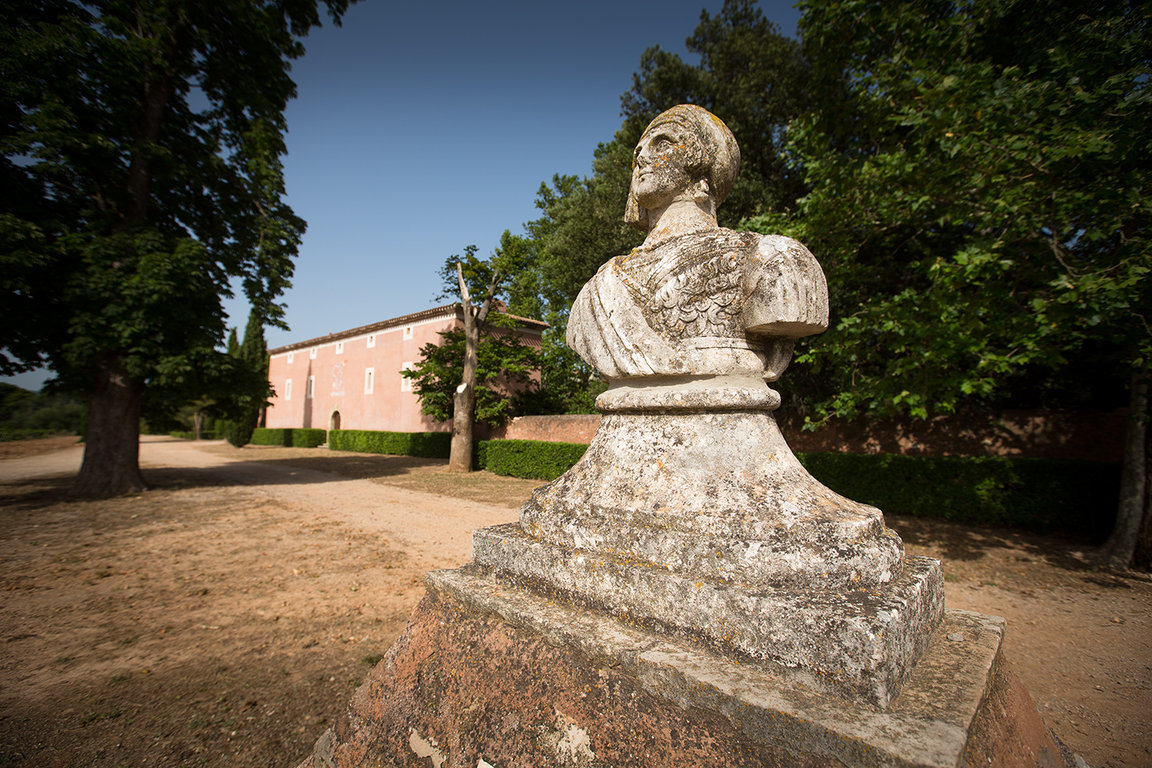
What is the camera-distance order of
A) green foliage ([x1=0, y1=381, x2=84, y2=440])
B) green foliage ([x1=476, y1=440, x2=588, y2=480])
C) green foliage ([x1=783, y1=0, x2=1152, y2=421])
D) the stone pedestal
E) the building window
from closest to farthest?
the stone pedestal, green foliage ([x1=783, y1=0, x2=1152, y2=421]), green foliage ([x1=476, y1=440, x2=588, y2=480]), green foliage ([x1=0, y1=381, x2=84, y2=440]), the building window

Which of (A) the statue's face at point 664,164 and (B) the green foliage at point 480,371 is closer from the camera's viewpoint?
(A) the statue's face at point 664,164

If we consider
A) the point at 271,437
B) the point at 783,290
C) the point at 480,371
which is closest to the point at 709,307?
the point at 783,290

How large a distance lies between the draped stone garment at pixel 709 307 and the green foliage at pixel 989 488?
9148 mm

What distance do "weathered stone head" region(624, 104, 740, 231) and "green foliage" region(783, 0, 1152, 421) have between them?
173 inches

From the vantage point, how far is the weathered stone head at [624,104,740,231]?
7.05 feet

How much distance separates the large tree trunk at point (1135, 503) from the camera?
6.39 metres

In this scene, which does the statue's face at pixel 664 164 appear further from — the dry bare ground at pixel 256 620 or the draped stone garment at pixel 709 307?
the dry bare ground at pixel 256 620

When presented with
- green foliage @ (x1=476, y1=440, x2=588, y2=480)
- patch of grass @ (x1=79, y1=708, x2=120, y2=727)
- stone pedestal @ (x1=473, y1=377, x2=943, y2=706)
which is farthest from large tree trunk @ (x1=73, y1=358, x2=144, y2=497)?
stone pedestal @ (x1=473, y1=377, x2=943, y2=706)

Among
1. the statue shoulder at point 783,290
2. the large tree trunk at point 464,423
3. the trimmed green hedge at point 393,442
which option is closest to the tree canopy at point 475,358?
the large tree trunk at point 464,423

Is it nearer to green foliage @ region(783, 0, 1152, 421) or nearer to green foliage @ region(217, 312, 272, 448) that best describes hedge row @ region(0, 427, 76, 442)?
green foliage @ region(217, 312, 272, 448)

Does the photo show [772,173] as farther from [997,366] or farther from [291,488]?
[291,488]

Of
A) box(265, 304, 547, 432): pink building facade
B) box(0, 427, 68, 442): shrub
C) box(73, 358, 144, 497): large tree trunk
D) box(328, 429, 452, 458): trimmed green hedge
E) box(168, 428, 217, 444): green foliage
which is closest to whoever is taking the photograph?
box(73, 358, 144, 497): large tree trunk

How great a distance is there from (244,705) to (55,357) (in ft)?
37.8

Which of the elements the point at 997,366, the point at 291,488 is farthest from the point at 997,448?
the point at 291,488
